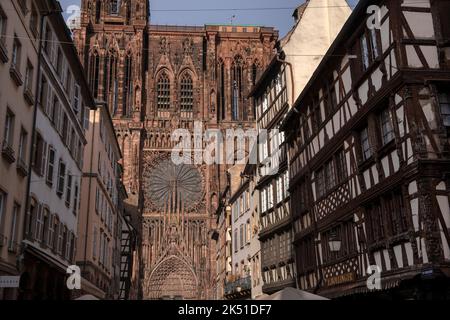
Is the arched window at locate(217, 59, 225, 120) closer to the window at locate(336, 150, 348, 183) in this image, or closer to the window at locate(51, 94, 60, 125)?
the window at locate(51, 94, 60, 125)

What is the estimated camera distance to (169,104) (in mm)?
60969

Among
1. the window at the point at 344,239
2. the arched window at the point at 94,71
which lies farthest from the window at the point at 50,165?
the arched window at the point at 94,71

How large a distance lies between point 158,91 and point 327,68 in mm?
45315

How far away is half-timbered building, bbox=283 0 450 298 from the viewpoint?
470 inches

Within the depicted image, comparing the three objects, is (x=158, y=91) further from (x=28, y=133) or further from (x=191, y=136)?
(x=28, y=133)

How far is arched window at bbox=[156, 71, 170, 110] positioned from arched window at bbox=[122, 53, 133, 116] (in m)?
2.84

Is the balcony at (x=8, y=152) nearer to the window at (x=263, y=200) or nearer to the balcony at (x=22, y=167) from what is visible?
the balcony at (x=22, y=167)

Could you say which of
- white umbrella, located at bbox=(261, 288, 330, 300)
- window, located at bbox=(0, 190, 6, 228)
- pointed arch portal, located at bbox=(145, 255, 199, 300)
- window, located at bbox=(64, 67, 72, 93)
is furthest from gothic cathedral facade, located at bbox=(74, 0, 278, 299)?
white umbrella, located at bbox=(261, 288, 330, 300)

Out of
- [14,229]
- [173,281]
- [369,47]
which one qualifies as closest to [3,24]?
[14,229]

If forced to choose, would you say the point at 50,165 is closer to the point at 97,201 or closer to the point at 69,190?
the point at 69,190

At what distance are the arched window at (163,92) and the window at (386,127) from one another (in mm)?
47981

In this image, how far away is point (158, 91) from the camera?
6166 cm

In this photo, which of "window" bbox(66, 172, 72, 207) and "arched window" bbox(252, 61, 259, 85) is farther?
"arched window" bbox(252, 61, 259, 85)
